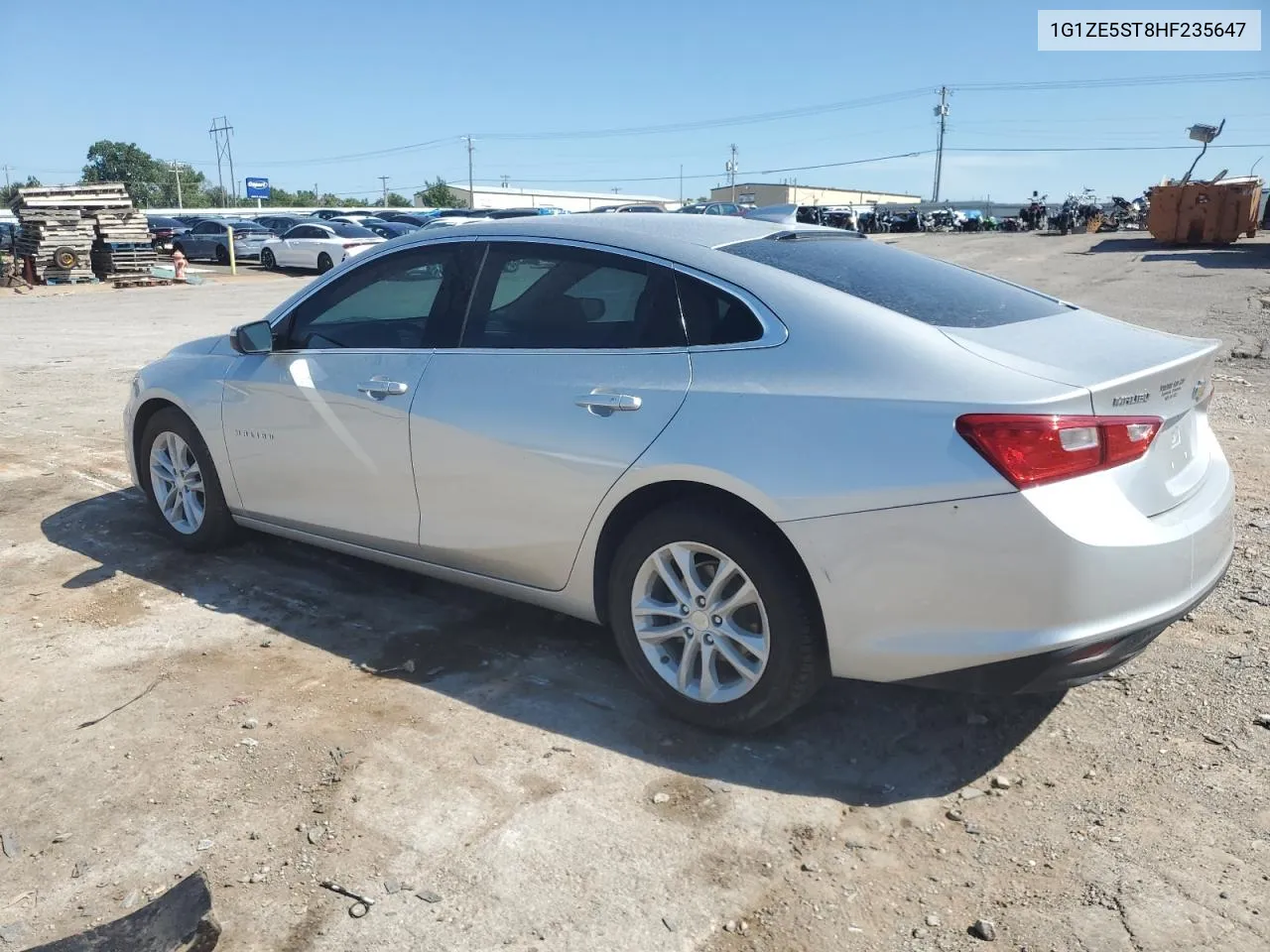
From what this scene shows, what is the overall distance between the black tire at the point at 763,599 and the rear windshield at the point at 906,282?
85 cm

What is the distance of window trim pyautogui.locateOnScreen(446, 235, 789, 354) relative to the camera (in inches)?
127

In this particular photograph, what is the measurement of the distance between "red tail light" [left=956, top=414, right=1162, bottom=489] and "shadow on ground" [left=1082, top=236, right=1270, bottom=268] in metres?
24.6

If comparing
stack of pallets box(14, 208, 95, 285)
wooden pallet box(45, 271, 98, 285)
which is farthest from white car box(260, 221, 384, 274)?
wooden pallet box(45, 271, 98, 285)

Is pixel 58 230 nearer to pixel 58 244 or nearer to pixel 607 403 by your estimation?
pixel 58 244

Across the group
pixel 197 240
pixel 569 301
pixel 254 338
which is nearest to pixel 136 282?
pixel 197 240

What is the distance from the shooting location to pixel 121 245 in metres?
28.6

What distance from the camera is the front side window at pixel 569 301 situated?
352cm

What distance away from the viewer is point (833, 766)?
10.6ft

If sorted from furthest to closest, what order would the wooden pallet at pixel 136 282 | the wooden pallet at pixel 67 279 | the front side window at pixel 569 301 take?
the wooden pallet at pixel 67 279
the wooden pallet at pixel 136 282
the front side window at pixel 569 301

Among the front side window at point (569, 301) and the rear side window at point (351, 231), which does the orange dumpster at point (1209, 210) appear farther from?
the front side window at point (569, 301)

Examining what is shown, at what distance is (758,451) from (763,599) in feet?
1.48

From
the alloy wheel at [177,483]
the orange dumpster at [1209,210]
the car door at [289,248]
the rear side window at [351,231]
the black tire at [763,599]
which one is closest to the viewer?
the black tire at [763,599]

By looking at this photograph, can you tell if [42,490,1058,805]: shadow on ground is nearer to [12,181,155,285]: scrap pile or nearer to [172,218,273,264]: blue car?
[12,181,155,285]: scrap pile

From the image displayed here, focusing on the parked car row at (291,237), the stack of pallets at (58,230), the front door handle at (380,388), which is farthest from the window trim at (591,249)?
the stack of pallets at (58,230)
